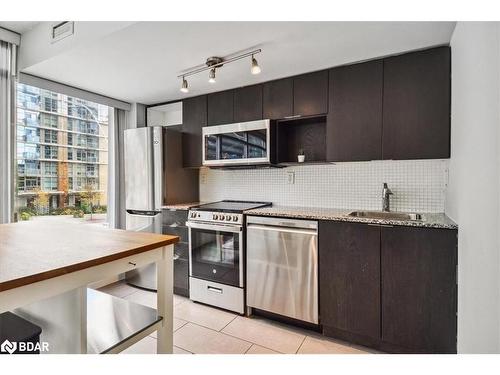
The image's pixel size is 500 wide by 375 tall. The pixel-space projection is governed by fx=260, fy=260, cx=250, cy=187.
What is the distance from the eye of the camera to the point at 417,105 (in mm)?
1993

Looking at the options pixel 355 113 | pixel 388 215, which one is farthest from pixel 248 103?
pixel 388 215

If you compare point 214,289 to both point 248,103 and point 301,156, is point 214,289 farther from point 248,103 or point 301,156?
point 248,103

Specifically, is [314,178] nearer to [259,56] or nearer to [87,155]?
[259,56]

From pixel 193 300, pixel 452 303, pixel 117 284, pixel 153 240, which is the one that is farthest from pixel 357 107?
pixel 117 284

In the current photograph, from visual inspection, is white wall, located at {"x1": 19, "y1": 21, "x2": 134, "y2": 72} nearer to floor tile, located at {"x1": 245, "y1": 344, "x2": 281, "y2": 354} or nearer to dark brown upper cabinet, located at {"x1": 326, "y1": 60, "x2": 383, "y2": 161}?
dark brown upper cabinet, located at {"x1": 326, "y1": 60, "x2": 383, "y2": 161}

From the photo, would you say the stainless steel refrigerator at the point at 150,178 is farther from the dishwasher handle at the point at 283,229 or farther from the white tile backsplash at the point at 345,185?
the dishwasher handle at the point at 283,229

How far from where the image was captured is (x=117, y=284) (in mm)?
3234

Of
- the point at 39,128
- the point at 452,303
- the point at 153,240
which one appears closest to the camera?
the point at 153,240

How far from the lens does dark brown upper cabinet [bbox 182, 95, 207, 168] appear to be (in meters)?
3.04

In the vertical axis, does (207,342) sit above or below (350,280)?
below

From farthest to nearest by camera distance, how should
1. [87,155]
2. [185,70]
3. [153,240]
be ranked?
[87,155]
[185,70]
[153,240]

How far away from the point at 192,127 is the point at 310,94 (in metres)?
1.43

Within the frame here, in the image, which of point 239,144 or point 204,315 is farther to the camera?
point 239,144

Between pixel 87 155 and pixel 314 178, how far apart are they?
270 cm
